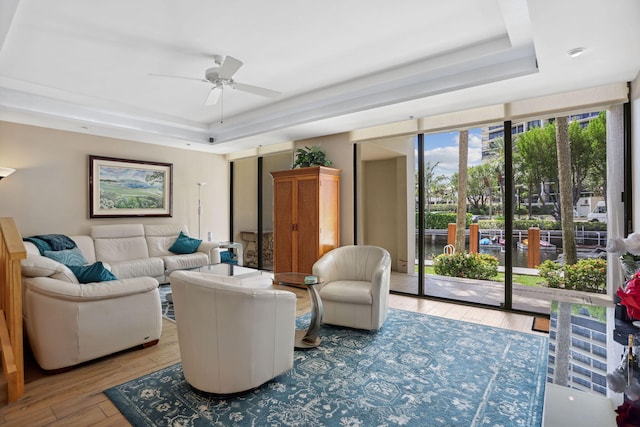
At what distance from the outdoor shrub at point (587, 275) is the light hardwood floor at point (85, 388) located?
31.0 inches

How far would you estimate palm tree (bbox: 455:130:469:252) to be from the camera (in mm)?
4582

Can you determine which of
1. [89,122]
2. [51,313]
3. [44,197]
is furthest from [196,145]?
[51,313]

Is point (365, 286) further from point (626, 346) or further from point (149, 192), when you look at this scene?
point (149, 192)

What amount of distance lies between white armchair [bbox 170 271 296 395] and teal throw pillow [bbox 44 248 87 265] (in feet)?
10.4

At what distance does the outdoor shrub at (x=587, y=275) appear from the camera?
3697mm

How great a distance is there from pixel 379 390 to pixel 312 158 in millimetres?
3899

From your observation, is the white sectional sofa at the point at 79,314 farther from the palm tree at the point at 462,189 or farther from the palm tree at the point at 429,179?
the palm tree at the point at 462,189

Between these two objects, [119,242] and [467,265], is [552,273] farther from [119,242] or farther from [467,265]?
[119,242]

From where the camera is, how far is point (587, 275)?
379 cm

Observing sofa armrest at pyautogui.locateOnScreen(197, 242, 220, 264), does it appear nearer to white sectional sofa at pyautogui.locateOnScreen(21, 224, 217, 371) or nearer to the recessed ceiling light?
white sectional sofa at pyautogui.locateOnScreen(21, 224, 217, 371)

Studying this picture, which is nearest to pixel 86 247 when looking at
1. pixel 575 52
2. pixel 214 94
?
pixel 214 94

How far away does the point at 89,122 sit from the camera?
16.1 ft

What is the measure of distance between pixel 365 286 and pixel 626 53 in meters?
3.02

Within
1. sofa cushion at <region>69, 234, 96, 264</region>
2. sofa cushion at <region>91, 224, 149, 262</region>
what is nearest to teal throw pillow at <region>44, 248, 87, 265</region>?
sofa cushion at <region>69, 234, 96, 264</region>
